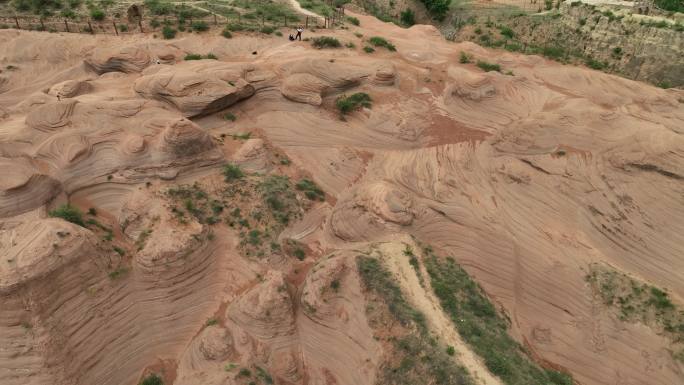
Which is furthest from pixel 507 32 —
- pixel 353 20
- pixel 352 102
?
pixel 352 102

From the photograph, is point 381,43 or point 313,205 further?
point 381,43

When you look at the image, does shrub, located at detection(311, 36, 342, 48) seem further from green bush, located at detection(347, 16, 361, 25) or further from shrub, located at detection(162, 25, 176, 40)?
shrub, located at detection(162, 25, 176, 40)

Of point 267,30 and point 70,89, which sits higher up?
point 267,30

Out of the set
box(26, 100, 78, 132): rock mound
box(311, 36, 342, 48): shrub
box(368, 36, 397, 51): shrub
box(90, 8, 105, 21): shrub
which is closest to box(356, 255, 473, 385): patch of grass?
box(26, 100, 78, 132): rock mound

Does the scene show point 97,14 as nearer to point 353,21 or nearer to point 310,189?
point 353,21

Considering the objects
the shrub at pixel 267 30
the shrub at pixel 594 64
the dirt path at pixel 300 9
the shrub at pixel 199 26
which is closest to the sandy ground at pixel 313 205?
the shrub at pixel 199 26
